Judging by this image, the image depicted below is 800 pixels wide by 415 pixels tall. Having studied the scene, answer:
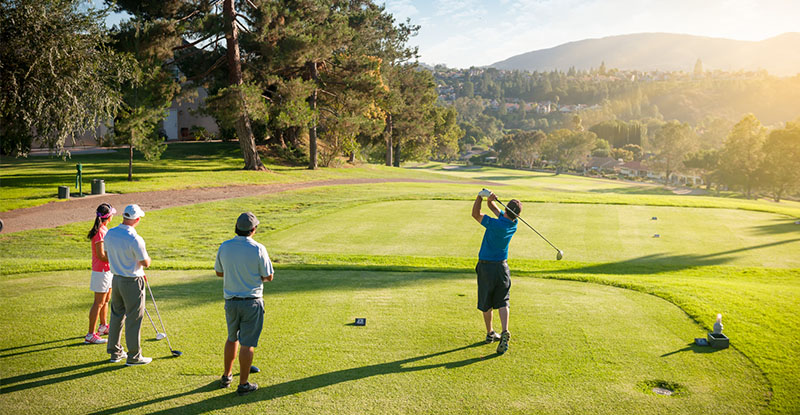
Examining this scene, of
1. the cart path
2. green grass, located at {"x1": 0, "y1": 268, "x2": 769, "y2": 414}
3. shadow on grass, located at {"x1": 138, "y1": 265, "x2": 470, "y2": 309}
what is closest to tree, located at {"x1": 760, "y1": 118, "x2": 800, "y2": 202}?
the cart path

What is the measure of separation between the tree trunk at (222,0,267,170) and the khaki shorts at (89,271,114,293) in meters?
29.3

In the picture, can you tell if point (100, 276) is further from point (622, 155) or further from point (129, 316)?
point (622, 155)

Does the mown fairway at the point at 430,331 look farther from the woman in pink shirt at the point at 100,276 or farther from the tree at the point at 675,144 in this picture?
the tree at the point at 675,144

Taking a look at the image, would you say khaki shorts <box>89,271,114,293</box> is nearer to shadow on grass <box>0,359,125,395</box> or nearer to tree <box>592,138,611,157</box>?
shadow on grass <box>0,359,125,395</box>

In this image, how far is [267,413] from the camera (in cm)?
533

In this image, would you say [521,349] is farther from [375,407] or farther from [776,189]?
[776,189]

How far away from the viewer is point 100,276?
7.48 meters

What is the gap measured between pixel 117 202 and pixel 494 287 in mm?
22404

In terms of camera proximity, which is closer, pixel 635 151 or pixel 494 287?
pixel 494 287

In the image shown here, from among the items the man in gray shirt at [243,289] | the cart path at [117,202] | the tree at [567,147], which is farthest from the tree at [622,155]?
the man in gray shirt at [243,289]

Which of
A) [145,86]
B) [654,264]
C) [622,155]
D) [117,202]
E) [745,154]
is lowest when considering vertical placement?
[654,264]

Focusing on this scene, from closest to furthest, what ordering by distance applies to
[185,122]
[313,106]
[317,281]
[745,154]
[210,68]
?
[317,281]
[210,68]
[313,106]
[185,122]
[745,154]

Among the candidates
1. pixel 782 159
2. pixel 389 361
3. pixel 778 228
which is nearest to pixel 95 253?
pixel 389 361

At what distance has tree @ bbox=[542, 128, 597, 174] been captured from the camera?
12750cm
